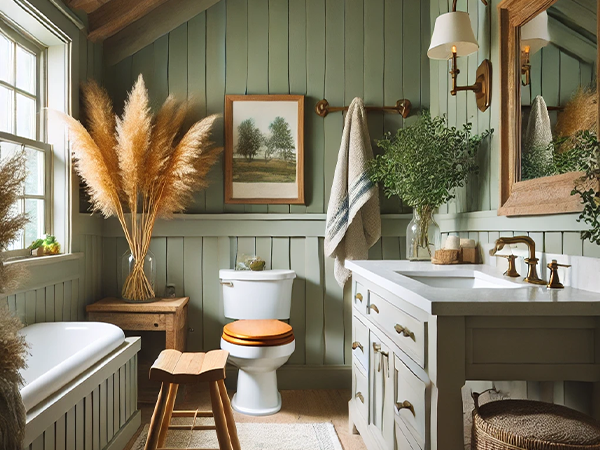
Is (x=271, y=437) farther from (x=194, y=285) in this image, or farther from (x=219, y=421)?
(x=194, y=285)

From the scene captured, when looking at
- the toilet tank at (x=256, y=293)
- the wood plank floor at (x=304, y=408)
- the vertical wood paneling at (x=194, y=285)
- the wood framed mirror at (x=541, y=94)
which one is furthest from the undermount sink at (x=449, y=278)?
the vertical wood paneling at (x=194, y=285)

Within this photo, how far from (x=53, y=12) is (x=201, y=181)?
3.71 feet

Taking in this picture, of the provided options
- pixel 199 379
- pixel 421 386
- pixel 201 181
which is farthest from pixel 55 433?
pixel 201 181

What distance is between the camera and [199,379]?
176 cm

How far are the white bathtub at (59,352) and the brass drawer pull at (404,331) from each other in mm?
1080

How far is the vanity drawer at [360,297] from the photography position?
207 centimetres

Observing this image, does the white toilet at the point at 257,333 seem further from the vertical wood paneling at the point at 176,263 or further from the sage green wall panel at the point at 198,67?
the sage green wall panel at the point at 198,67

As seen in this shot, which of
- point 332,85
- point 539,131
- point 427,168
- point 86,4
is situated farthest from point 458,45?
point 86,4

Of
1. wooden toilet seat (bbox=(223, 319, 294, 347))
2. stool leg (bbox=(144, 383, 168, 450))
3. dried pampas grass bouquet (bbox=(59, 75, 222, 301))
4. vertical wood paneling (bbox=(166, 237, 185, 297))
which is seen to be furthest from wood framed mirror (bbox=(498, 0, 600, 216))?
vertical wood paneling (bbox=(166, 237, 185, 297))

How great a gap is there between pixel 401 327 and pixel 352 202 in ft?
4.80

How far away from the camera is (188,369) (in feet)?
5.92

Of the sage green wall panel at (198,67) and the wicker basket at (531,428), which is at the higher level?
the sage green wall panel at (198,67)

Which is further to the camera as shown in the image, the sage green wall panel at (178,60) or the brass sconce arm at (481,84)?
the sage green wall panel at (178,60)

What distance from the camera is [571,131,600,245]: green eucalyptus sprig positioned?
1.29m
